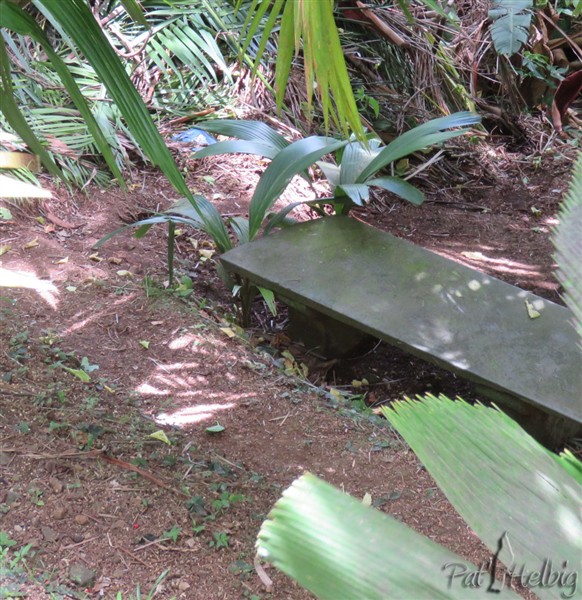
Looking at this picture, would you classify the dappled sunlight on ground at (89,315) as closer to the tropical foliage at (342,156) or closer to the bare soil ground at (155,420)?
the bare soil ground at (155,420)

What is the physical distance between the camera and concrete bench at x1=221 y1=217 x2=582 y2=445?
90.4 inches

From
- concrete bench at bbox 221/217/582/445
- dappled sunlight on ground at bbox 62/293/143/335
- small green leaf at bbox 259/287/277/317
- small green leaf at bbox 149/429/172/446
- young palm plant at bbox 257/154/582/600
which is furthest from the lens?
small green leaf at bbox 259/287/277/317

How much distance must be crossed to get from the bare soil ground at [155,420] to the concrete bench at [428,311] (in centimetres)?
28

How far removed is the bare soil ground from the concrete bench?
28 centimetres

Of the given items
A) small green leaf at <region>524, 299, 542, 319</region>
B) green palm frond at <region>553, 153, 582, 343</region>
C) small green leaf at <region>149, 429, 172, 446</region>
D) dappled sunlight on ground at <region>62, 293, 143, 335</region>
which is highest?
green palm frond at <region>553, 153, 582, 343</region>

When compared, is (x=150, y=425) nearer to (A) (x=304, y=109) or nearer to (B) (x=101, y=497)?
(B) (x=101, y=497)

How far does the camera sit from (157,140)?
3.29 ft

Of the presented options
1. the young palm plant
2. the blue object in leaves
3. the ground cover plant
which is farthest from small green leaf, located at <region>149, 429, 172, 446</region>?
the blue object in leaves

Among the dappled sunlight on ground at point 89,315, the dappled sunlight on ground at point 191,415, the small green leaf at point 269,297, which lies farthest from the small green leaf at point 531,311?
the dappled sunlight on ground at point 89,315

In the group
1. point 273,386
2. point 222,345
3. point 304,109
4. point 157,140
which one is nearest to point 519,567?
point 157,140

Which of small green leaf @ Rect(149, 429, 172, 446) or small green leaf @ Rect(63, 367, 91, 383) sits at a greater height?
small green leaf @ Rect(63, 367, 91, 383)

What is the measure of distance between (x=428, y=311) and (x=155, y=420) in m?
1.07

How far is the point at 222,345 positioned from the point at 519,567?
2223 mm

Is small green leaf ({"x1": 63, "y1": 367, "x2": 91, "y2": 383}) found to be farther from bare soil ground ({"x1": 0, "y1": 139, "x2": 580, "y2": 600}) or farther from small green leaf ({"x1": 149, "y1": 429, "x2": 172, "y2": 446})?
small green leaf ({"x1": 149, "y1": 429, "x2": 172, "y2": 446})
